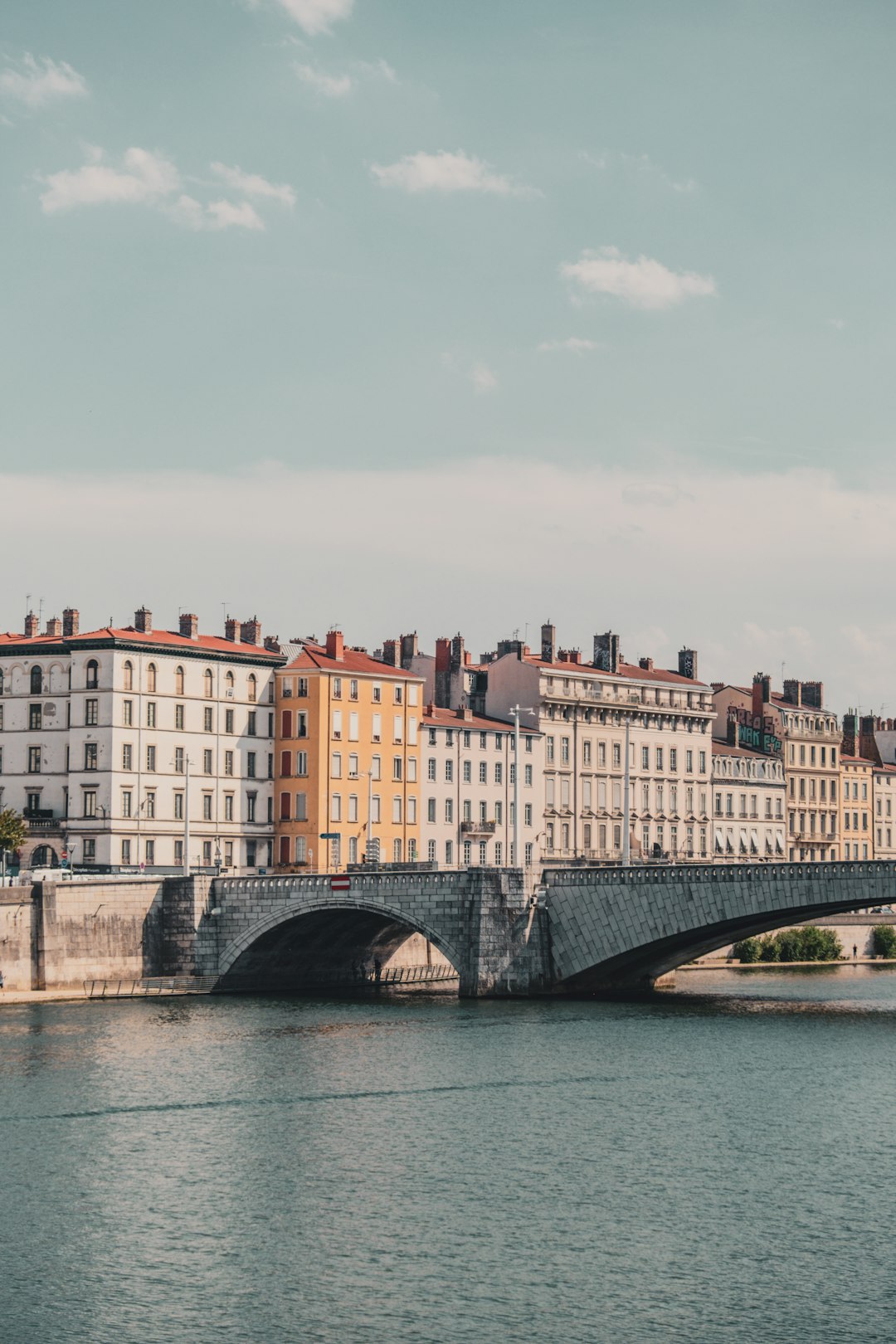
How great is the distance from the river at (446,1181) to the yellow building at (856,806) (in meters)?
91.8

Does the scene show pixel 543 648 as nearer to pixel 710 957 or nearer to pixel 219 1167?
pixel 710 957

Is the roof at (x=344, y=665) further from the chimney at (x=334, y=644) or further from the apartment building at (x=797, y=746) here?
the apartment building at (x=797, y=746)

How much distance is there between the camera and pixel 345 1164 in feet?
183

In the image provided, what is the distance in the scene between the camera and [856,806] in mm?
178625

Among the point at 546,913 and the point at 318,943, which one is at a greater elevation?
the point at 546,913

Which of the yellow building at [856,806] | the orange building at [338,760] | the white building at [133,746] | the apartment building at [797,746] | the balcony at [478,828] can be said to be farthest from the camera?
the yellow building at [856,806]

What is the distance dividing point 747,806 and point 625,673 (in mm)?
18992

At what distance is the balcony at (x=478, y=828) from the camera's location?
136750 millimetres

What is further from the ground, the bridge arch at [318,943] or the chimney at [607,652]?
the chimney at [607,652]

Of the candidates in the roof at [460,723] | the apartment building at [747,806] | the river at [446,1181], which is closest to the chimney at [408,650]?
the roof at [460,723]

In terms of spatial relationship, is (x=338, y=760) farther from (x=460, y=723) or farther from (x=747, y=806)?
(x=747, y=806)

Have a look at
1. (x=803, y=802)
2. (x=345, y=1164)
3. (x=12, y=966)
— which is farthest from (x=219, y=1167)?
(x=803, y=802)

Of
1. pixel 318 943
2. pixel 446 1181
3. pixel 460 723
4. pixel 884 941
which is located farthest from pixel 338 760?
pixel 446 1181

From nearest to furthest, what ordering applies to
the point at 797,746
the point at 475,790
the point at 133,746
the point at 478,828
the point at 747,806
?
the point at 133,746 < the point at 478,828 < the point at 475,790 < the point at 747,806 < the point at 797,746
